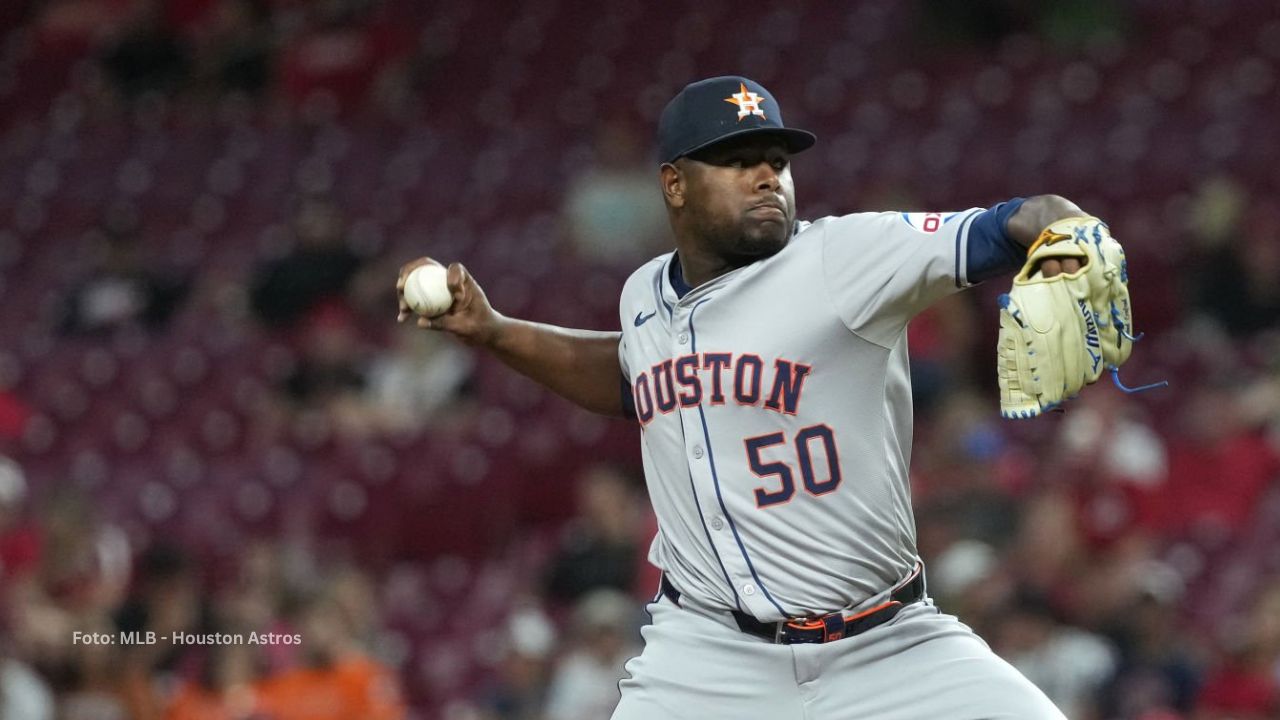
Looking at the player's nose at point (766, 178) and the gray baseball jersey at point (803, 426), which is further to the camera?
the player's nose at point (766, 178)

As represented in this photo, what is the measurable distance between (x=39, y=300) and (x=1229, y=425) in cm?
668

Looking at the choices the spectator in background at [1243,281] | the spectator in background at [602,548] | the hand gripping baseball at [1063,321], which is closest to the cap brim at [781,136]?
the hand gripping baseball at [1063,321]

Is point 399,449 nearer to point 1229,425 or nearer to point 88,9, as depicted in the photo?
point 1229,425

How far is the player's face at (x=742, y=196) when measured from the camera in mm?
3586

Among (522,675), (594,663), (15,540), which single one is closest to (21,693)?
(15,540)

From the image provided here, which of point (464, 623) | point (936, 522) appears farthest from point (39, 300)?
point (936, 522)

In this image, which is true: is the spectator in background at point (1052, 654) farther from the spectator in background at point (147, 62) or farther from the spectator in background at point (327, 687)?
the spectator in background at point (147, 62)

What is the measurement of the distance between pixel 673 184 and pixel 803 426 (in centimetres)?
61

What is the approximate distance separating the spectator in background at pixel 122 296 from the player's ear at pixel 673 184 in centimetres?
665

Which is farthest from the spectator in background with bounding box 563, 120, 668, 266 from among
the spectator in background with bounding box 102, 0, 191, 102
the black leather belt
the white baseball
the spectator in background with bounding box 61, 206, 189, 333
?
the black leather belt

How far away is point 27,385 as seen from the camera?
941 cm

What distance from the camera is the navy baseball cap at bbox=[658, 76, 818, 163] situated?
141 inches

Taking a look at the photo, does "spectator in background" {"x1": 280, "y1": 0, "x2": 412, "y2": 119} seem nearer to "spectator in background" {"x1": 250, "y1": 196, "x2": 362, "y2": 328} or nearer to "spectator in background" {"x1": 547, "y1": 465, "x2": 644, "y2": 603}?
"spectator in background" {"x1": 250, "y1": 196, "x2": 362, "y2": 328}

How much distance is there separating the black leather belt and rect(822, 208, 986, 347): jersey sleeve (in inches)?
19.8
